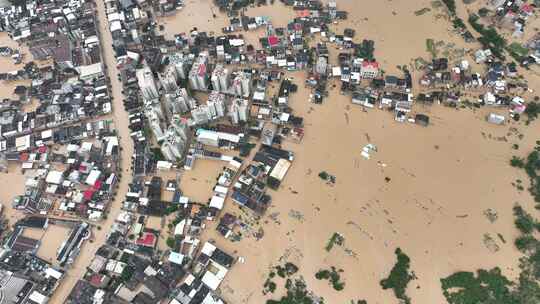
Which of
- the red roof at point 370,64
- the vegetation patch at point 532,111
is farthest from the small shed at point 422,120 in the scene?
the vegetation patch at point 532,111

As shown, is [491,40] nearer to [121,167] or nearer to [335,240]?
[335,240]

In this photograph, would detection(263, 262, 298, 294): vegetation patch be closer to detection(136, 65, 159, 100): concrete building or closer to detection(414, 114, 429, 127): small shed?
detection(414, 114, 429, 127): small shed

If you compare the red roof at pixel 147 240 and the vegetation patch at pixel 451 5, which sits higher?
the vegetation patch at pixel 451 5

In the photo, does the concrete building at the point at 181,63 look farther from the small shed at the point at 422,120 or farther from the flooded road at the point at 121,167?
the small shed at the point at 422,120

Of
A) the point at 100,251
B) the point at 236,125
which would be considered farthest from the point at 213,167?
the point at 100,251

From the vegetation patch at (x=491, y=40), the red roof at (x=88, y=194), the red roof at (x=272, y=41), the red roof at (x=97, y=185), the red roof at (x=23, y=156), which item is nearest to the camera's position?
the red roof at (x=88, y=194)

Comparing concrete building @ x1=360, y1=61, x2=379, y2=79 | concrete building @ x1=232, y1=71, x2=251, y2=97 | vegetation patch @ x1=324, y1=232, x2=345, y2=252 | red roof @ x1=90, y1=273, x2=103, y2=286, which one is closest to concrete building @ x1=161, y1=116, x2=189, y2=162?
concrete building @ x1=232, y1=71, x2=251, y2=97

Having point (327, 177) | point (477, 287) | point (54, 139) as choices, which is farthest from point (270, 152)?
point (54, 139)

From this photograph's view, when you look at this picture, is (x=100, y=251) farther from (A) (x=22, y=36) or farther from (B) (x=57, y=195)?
(A) (x=22, y=36)
